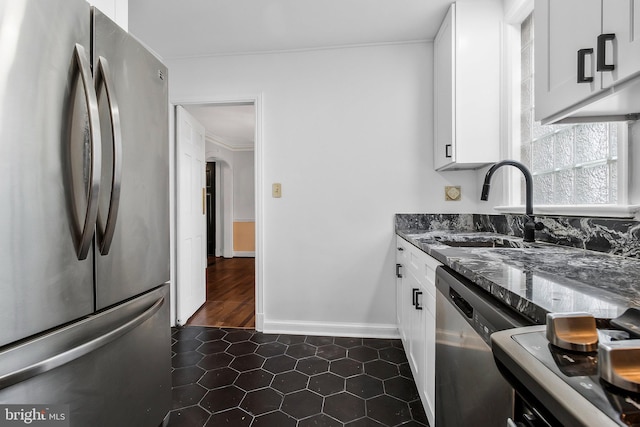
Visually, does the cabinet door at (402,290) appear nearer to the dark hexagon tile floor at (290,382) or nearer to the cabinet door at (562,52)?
the dark hexagon tile floor at (290,382)

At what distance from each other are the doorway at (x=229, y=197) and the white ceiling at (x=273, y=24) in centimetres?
158

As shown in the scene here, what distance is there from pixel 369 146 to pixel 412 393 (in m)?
1.82

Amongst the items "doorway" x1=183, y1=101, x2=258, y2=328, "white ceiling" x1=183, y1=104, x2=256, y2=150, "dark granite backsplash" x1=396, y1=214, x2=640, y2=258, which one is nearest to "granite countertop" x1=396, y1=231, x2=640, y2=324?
"dark granite backsplash" x1=396, y1=214, x2=640, y2=258

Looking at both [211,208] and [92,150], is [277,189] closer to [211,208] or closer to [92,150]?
[92,150]

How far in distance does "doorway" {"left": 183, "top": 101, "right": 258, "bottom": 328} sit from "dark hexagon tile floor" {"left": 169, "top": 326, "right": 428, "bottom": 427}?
1.77 meters

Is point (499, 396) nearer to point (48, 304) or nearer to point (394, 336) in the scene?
point (48, 304)

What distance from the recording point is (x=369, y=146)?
99.7 inches

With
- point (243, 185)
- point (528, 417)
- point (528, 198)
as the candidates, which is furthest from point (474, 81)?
point (243, 185)

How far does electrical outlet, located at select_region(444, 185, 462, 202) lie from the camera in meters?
2.46

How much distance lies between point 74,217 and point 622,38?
165cm

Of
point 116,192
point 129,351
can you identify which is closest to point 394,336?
point 129,351

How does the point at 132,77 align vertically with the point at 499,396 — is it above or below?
above

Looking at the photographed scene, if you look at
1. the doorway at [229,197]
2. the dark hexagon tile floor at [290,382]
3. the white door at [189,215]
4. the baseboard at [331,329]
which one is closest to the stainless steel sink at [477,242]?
the dark hexagon tile floor at [290,382]

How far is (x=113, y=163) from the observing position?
100cm
